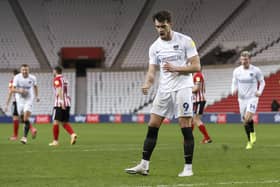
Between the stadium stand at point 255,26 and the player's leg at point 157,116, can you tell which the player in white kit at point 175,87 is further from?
the stadium stand at point 255,26

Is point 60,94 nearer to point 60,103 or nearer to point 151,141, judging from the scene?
point 60,103

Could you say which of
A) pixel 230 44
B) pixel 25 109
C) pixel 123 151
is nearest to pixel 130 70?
pixel 230 44

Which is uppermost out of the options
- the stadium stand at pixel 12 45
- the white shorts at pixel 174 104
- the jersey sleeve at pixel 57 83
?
the stadium stand at pixel 12 45

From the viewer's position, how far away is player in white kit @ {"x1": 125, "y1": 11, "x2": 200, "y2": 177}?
9.42m

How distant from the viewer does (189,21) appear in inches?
1864

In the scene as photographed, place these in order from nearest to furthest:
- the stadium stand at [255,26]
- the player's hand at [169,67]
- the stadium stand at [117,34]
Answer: the player's hand at [169,67]
the stadium stand at [255,26]
the stadium stand at [117,34]

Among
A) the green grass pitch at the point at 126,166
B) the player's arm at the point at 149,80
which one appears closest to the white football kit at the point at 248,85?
the green grass pitch at the point at 126,166

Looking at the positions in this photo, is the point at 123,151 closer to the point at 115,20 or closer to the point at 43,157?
the point at 43,157

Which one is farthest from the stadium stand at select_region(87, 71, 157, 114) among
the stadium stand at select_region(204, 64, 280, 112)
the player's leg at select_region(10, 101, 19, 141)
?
the player's leg at select_region(10, 101, 19, 141)

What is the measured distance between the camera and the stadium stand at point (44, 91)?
151 feet

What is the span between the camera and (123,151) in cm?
1455

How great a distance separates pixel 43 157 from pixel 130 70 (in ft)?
114

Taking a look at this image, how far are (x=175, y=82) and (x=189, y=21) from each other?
125 feet

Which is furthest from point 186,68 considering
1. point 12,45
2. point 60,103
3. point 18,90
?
point 12,45
